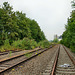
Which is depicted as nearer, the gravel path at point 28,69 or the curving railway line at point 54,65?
the gravel path at point 28,69

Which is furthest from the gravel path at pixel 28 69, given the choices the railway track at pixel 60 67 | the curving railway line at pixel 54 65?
the railway track at pixel 60 67

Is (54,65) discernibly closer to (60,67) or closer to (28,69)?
(60,67)

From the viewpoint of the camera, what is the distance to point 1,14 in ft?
104

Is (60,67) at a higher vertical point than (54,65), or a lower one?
lower

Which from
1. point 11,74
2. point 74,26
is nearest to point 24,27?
point 74,26

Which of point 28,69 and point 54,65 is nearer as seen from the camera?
point 28,69

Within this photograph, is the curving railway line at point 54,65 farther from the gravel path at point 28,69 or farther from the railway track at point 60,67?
the gravel path at point 28,69

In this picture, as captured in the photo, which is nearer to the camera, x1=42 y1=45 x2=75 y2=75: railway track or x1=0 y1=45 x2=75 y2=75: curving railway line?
x1=42 y1=45 x2=75 y2=75: railway track

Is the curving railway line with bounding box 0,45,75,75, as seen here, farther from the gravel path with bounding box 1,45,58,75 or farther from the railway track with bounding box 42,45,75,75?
the gravel path with bounding box 1,45,58,75

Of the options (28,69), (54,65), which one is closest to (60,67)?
(54,65)

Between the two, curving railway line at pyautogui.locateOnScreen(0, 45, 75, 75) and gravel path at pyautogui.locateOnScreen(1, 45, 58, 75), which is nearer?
gravel path at pyautogui.locateOnScreen(1, 45, 58, 75)

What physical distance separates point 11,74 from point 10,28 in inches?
1133

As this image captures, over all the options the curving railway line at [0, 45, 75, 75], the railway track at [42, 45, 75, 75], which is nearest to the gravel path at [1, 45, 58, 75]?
the curving railway line at [0, 45, 75, 75]

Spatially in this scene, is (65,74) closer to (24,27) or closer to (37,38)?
(24,27)
